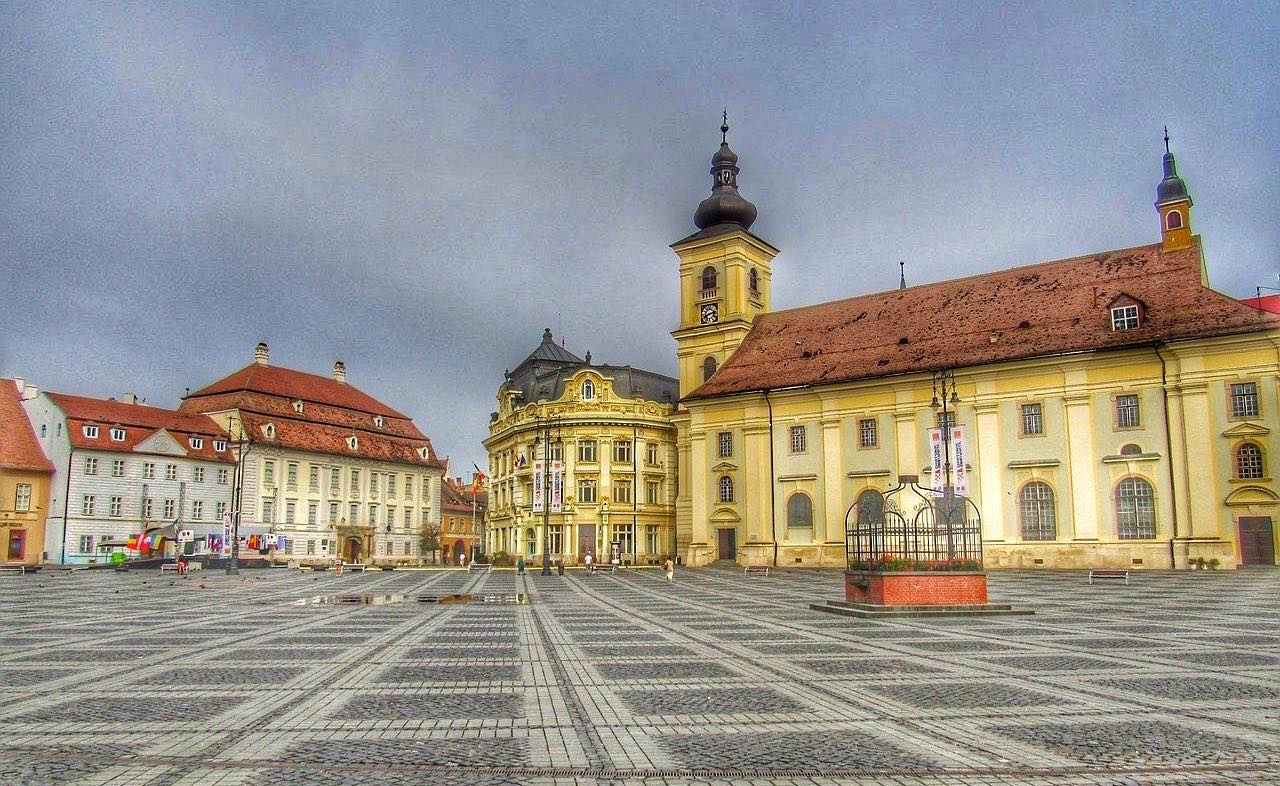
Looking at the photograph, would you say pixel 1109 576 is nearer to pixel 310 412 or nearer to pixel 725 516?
pixel 725 516

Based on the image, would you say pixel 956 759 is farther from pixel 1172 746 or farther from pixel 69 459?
pixel 69 459

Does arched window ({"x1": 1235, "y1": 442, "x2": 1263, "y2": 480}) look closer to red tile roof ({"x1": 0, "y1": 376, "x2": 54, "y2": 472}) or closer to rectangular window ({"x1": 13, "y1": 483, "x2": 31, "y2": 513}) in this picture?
red tile roof ({"x1": 0, "y1": 376, "x2": 54, "y2": 472})

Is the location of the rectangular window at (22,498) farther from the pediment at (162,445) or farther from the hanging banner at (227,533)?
the hanging banner at (227,533)

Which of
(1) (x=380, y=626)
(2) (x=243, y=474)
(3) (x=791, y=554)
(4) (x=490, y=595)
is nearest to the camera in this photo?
(1) (x=380, y=626)

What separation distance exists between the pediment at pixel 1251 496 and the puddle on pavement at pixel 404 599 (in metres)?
31.7

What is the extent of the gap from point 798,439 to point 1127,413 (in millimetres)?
17522

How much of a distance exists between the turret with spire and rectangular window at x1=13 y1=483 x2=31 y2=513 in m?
66.7

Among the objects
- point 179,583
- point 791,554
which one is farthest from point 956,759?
point 791,554

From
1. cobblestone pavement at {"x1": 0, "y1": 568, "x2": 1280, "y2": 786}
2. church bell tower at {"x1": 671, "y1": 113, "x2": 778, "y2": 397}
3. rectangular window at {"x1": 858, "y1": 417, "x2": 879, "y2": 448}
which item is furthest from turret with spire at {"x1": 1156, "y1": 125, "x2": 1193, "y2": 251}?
cobblestone pavement at {"x1": 0, "y1": 568, "x2": 1280, "y2": 786}

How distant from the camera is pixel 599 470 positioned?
73.6m

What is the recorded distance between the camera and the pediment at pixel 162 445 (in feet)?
229

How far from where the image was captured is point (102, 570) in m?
57.9

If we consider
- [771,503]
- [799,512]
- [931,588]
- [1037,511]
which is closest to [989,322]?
[1037,511]

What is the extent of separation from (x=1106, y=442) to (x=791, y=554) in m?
17.8
